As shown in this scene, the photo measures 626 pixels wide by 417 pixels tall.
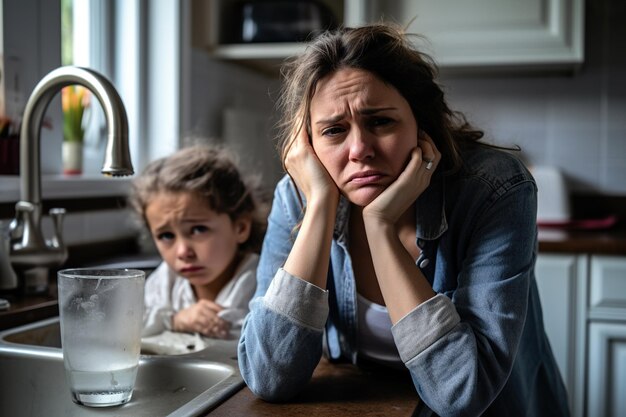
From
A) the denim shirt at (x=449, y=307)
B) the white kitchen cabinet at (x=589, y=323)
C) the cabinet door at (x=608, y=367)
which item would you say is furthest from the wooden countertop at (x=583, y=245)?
the denim shirt at (x=449, y=307)

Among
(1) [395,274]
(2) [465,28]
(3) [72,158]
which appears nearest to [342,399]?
(1) [395,274]

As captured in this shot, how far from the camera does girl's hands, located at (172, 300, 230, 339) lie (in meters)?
1.29

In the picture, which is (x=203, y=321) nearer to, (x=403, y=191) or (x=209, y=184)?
(x=209, y=184)

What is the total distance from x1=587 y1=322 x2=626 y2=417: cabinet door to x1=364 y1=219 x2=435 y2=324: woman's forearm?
127 cm

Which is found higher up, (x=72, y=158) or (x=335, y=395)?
(x=72, y=158)

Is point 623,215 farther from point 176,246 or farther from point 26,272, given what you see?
point 26,272

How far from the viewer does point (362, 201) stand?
102cm

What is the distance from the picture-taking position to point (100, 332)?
35.0 inches

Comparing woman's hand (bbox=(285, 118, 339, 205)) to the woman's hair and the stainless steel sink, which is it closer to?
the woman's hair

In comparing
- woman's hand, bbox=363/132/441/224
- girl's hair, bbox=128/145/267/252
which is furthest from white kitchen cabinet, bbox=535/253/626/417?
woman's hand, bbox=363/132/441/224

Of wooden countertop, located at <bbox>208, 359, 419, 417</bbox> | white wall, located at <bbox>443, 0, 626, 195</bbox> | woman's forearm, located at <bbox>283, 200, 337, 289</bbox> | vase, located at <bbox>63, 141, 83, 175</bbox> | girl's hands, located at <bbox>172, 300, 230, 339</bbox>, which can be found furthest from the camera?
white wall, located at <bbox>443, 0, 626, 195</bbox>

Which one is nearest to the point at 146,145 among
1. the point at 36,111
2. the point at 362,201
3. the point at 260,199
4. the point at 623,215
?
the point at 260,199

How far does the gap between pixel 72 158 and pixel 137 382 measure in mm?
1051

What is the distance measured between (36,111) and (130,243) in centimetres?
88
